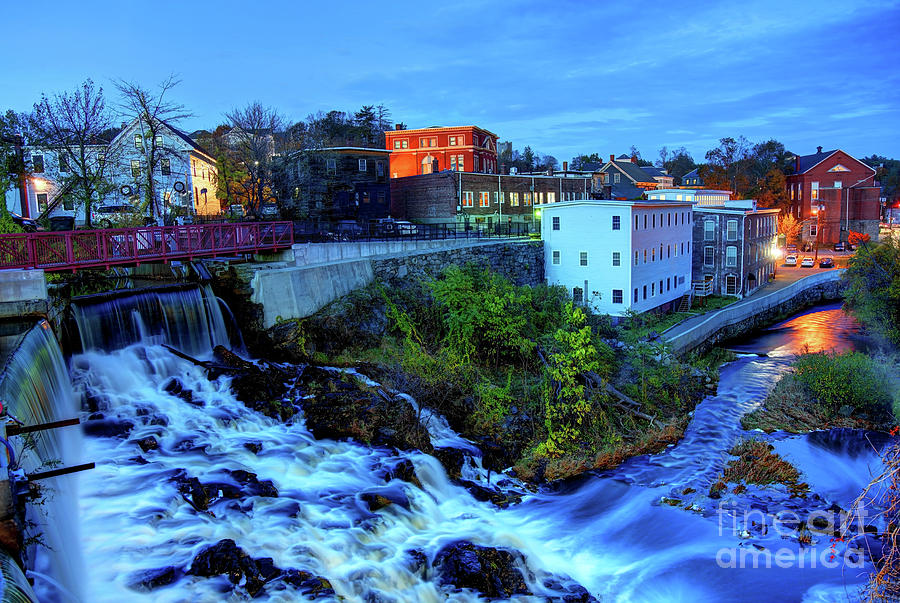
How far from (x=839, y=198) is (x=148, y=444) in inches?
3351

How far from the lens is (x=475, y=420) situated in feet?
64.4

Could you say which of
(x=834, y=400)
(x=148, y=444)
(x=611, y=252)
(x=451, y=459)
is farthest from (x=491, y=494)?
(x=611, y=252)

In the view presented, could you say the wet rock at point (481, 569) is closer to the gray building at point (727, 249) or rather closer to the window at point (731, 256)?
the gray building at point (727, 249)

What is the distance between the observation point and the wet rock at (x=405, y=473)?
15.0 meters

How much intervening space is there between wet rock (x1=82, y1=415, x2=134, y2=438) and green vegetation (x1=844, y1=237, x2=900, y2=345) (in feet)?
105

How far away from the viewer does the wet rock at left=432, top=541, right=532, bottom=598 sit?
11.7m

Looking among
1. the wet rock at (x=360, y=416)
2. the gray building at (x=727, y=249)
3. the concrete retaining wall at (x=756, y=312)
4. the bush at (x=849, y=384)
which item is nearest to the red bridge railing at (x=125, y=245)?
the wet rock at (x=360, y=416)

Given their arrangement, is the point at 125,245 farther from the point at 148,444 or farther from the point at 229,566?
the point at 229,566

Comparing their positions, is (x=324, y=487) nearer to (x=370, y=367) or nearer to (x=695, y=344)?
(x=370, y=367)

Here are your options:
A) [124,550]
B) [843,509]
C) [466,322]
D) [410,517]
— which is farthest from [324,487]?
[843,509]

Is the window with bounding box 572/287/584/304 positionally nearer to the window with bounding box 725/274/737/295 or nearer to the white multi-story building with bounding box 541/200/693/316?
the white multi-story building with bounding box 541/200/693/316

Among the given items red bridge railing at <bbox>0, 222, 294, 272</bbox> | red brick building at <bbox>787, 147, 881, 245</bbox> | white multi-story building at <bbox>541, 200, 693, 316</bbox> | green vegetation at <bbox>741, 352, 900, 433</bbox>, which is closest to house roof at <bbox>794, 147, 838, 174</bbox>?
red brick building at <bbox>787, 147, 881, 245</bbox>

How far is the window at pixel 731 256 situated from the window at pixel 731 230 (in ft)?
2.28

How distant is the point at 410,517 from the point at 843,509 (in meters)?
11.0
